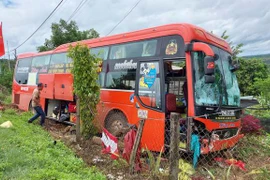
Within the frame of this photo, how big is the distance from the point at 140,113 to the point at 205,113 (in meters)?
1.63

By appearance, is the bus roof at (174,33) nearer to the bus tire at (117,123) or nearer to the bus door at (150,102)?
the bus door at (150,102)

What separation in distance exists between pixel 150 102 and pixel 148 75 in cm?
66

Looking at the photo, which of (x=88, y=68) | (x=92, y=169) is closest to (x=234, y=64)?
(x=88, y=68)

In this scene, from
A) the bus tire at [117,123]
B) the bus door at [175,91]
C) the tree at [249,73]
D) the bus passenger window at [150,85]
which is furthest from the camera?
the tree at [249,73]

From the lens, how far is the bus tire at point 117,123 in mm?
6781

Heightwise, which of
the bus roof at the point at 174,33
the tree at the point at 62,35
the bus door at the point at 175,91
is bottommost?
the bus door at the point at 175,91

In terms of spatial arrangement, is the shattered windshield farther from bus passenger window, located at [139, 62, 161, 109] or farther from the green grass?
the green grass

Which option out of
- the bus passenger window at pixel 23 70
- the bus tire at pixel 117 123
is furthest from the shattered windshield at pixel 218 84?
the bus passenger window at pixel 23 70

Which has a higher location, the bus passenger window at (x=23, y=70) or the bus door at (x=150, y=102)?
the bus passenger window at (x=23, y=70)

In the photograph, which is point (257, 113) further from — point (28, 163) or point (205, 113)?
point (28, 163)

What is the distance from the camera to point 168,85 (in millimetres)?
6332

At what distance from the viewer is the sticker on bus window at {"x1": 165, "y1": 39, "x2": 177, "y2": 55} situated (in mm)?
5684

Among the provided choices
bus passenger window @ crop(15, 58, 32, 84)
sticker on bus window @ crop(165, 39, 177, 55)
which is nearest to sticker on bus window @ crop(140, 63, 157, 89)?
sticker on bus window @ crop(165, 39, 177, 55)

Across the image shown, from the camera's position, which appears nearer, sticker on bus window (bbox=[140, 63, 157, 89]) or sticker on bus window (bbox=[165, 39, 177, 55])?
sticker on bus window (bbox=[165, 39, 177, 55])
